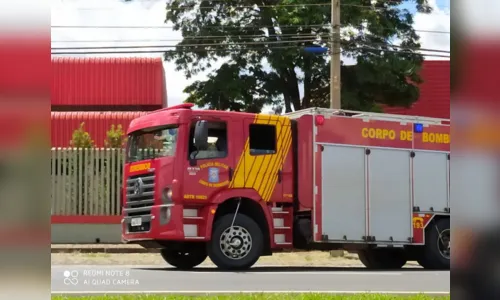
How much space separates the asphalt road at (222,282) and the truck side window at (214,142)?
1761mm

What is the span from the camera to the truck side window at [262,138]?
31.0 feet

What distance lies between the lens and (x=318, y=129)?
9680mm

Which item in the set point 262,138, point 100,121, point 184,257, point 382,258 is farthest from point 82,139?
point 382,258

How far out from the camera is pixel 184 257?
9.15 meters

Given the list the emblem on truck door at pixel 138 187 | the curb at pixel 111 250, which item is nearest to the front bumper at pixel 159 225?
the curb at pixel 111 250

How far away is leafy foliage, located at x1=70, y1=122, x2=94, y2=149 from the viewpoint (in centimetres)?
981

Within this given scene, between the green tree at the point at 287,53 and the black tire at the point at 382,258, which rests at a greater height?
the green tree at the point at 287,53

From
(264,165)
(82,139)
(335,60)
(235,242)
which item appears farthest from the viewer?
(335,60)

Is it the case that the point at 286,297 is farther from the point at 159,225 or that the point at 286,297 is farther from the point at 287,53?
the point at 287,53

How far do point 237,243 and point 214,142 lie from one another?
137cm

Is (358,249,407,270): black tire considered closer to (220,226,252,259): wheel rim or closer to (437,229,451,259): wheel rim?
(437,229,451,259): wheel rim

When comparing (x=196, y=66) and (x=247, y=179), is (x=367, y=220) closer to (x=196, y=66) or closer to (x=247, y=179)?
(x=247, y=179)

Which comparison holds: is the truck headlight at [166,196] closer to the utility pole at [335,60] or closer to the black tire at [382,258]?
the black tire at [382,258]

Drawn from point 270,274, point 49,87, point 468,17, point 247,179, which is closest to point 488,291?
point 468,17
